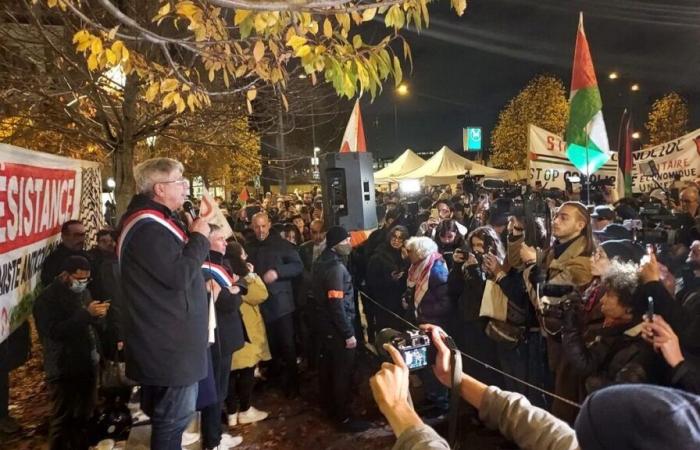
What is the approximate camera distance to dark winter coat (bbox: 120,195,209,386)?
300 cm

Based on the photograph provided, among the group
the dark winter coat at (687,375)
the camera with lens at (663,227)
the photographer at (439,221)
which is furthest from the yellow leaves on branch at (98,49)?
the camera with lens at (663,227)

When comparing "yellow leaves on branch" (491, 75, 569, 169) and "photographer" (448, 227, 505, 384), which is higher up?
"yellow leaves on branch" (491, 75, 569, 169)

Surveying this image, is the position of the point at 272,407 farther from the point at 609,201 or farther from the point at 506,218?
the point at 609,201

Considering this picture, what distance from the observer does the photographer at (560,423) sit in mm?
1100

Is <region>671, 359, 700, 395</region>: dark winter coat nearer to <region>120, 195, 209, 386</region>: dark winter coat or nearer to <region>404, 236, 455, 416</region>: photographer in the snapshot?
<region>404, 236, 455, 416</region>: photographer

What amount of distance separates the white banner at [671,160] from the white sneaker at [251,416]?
8937 millimetres

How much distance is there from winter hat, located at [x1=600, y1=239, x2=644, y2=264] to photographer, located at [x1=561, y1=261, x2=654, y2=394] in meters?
0.47

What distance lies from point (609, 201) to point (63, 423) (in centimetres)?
934

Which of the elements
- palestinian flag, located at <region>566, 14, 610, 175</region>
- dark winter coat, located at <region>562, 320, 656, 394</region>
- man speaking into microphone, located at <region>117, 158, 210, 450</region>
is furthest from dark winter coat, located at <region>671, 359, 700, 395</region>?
palestinian flag, located at <region>566, 14, 610, 175</region>

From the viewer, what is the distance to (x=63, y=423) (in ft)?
13.8

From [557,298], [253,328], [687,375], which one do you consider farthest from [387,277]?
[687,375]

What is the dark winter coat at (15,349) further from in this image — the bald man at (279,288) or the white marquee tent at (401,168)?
the white marquee tent at (401,168)

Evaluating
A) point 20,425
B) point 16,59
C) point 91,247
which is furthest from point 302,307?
point 16,59

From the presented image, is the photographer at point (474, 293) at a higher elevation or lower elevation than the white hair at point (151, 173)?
lower
